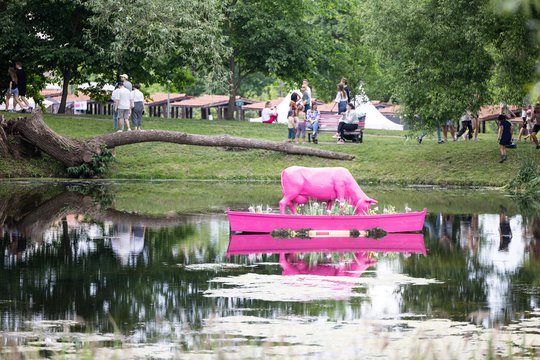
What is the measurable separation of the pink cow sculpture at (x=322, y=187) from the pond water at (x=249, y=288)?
1269 mm

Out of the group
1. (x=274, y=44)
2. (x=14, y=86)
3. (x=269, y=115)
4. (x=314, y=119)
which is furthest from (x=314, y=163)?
(x=269, y=115)

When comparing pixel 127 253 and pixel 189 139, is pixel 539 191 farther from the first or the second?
pixel 127 253

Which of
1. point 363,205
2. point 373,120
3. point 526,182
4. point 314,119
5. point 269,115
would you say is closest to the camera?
point 363,205

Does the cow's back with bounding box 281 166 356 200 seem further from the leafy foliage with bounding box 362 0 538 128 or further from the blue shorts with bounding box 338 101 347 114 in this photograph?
the blue shorts with bounding box 338 101 347 114

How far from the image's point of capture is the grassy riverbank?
3981cm

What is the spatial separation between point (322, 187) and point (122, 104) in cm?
1912

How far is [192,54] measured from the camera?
152 feet

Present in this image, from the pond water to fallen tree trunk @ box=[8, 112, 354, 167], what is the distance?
8880mm

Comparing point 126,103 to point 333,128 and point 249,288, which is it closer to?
point 333,128

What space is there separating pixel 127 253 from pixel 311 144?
22917 mm

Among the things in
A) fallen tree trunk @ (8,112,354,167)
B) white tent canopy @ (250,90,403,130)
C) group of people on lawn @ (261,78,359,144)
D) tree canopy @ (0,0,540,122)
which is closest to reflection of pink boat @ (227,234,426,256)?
tree canopy @ (0,0,540,122)

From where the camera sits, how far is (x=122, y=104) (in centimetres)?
4241

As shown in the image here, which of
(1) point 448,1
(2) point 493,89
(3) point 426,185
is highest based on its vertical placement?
(1) point 448,1

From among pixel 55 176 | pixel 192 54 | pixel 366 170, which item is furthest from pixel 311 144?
pixel 55 176
